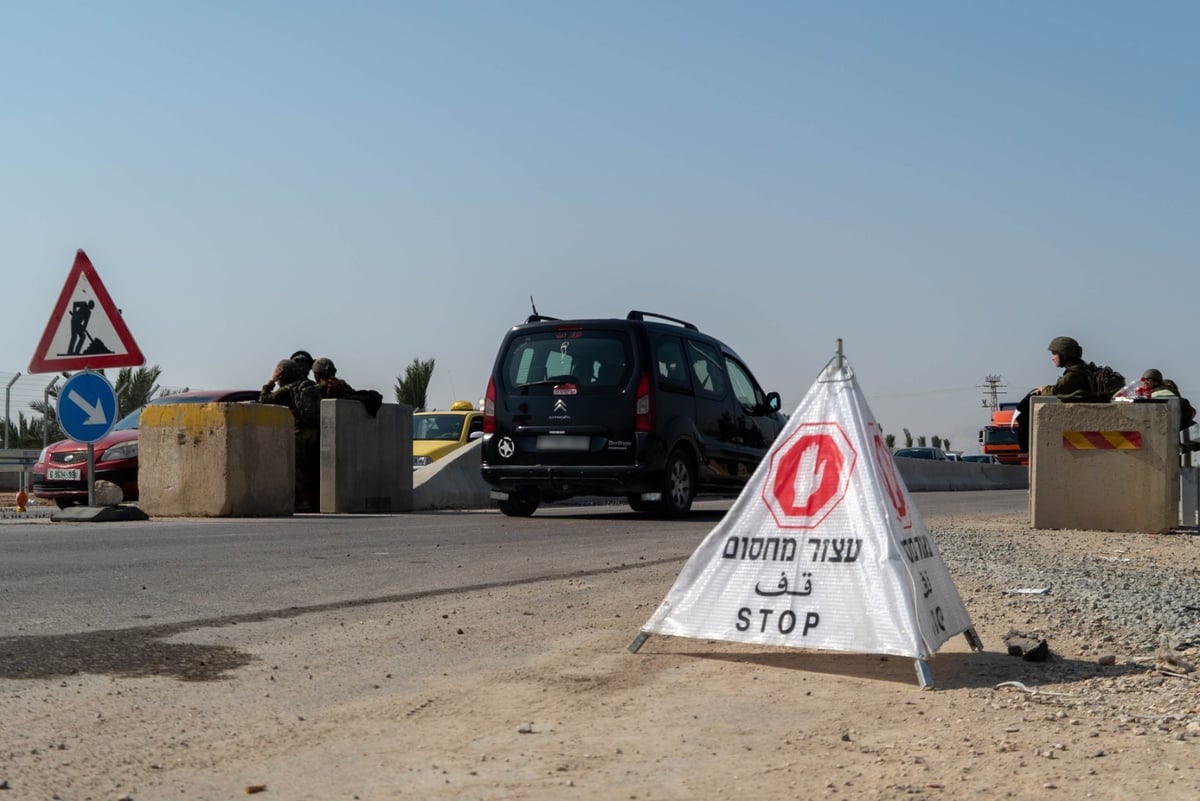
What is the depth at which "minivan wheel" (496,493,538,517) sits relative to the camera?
1509cm

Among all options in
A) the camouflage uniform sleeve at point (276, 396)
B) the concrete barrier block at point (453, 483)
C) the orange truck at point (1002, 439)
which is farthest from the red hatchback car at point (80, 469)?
the orange truck at point (1002, 439)

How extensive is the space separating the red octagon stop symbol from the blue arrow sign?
8783 millimetres

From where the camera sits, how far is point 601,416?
13984 mm

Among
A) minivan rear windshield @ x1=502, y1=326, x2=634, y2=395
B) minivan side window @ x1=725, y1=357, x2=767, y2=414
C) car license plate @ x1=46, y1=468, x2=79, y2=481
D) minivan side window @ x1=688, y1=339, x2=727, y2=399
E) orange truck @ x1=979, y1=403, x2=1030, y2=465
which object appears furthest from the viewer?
orange truck @ x1=979, y1=403, x2=1030, y2=465

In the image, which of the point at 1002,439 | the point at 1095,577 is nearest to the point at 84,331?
the point at 1095,577

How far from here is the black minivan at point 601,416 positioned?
45.8ft

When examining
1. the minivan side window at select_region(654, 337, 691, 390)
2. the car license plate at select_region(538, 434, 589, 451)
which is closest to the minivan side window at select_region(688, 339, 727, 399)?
the minivan side window at select_region(654, 337, 691, 390)

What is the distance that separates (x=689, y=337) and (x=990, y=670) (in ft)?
33.5

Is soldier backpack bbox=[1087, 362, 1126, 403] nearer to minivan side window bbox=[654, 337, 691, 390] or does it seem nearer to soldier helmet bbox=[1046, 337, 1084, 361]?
soldier helmet bbox=[1046, 337, 1084, 361]

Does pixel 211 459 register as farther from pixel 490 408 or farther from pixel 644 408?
pixel 644 408

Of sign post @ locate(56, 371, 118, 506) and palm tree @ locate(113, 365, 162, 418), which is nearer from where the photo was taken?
sign post @ locate(56, 371, 118, 506)

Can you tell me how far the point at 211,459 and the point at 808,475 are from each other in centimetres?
1020

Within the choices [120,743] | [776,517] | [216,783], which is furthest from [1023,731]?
[120,743]

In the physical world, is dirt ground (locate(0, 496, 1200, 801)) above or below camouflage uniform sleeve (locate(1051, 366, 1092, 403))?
below
